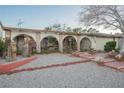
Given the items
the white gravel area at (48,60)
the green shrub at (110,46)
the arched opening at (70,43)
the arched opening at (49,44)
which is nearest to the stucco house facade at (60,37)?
the arched opening at (70,43)

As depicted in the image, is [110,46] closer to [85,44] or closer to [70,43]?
[85,44]

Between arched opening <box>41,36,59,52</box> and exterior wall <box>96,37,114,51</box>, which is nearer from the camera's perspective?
arched opening <box>41,36,59,52</box>

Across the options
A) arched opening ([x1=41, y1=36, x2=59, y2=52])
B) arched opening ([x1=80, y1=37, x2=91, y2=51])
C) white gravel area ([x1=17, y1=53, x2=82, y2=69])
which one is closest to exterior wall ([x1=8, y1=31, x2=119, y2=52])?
arched opening ([x1=80, y1=37, x2=91, y2=51])

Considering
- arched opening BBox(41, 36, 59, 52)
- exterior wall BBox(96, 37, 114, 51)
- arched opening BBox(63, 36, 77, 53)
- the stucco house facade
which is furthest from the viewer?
exterior wall BBox(96, 37, 114, 51)

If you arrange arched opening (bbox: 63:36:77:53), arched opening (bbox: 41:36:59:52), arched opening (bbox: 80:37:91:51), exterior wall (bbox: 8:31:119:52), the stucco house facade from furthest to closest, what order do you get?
1. arched opening (bbox: 80:37:91:51)
2. arched opening (bbox: 63:36:77:53)
3. arched opening (bbox: 41:36:59:52)
4. exterior wall (bbox: 8:31:119:52)
5. the stucco house facade

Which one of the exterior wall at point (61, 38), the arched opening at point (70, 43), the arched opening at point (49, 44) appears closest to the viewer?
the exterior wall at point (61, 38)

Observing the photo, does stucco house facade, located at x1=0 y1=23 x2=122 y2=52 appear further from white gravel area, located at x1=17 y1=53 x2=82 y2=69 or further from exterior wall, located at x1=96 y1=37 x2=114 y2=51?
white gravel area, located at x1=17 y1=53 x2=82 y2=69

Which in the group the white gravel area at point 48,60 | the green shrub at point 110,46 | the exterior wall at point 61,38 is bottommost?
the white gravel area at point 48,60

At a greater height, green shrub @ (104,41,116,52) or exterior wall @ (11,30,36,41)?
exterior wall @ (11,30,36,41)

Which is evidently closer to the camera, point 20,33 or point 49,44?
point 20,33

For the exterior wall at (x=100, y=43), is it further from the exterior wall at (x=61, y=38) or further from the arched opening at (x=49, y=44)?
the arched opening at (x=49, y=44)

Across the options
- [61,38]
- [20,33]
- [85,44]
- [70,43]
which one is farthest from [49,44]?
[85,44]

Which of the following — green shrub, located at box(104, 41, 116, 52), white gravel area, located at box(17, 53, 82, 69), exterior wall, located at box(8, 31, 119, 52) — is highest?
exterior wall, located at box(8, 31, 119, 52)
